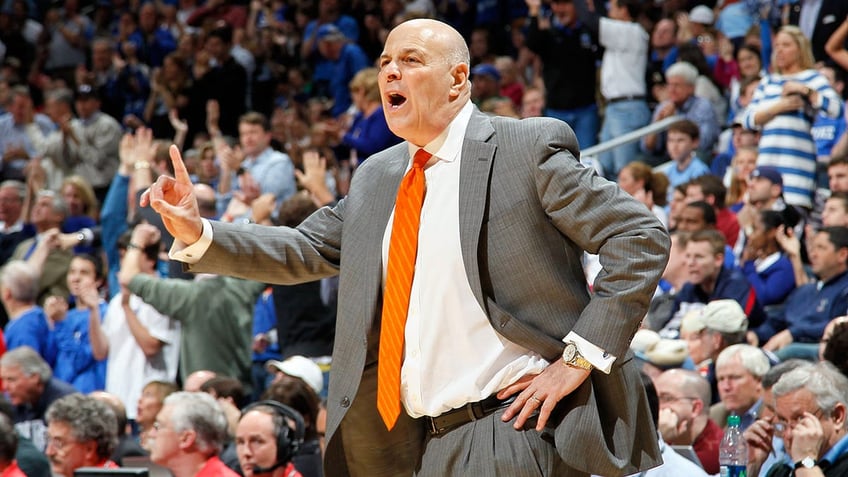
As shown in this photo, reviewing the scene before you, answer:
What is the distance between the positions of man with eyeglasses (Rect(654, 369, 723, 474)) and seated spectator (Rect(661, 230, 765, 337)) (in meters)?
1.33

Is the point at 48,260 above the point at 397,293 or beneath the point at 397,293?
beneath

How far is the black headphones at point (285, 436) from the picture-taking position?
18.1 ft

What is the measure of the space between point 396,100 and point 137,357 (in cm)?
540

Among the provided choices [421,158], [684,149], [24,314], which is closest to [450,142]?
[421,158]

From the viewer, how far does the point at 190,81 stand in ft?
43.3

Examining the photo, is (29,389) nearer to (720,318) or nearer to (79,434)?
Result: (79,434)

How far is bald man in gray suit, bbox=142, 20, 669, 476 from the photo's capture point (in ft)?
8.92

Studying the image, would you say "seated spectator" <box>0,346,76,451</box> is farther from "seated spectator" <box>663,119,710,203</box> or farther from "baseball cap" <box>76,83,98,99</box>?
"baseball cap" <box>76,83,98,99</box>

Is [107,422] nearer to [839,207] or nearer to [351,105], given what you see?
[839,207]

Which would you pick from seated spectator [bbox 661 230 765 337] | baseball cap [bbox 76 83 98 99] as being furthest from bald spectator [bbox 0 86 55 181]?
seated spectator [bbox 661 230 765 337]

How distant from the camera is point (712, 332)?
660 centimetres

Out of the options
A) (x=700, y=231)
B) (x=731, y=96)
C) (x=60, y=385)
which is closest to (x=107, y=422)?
(x=60, y=385)

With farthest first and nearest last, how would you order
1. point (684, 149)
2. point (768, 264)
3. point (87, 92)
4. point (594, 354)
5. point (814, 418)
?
point (87, 92) < point (684, 149) < point (768, 264) < point (814, 418) < point (594, 354)

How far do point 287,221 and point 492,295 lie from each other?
470cm
